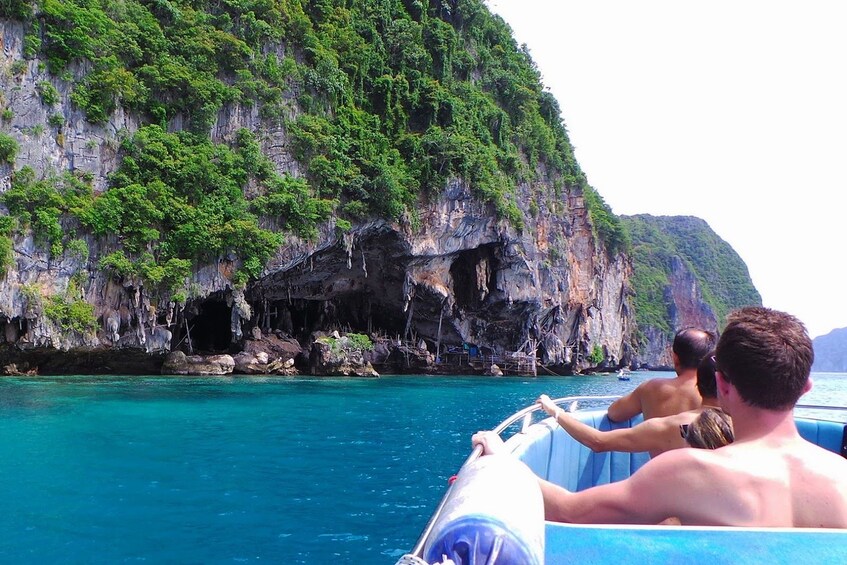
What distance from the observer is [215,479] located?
5.90 meters

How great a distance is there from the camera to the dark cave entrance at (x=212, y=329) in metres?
27.7

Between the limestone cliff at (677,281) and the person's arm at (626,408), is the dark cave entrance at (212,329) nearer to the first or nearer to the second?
the person's arm at (626,408)

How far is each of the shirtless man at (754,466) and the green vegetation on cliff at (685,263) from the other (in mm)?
75308

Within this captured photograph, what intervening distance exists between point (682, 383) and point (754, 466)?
186 cm

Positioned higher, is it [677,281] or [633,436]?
[677,281]

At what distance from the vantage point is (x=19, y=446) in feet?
23.2

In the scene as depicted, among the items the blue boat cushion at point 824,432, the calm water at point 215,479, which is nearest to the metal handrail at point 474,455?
the blue boat cushion at point 824,432

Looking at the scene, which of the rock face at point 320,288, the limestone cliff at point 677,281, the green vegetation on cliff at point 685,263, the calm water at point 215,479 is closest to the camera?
the calm water at point 215,479

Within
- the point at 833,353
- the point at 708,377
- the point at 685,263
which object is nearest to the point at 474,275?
the point at 708,377

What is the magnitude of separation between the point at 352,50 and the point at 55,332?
726 inches

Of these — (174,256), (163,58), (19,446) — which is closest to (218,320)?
(174,256)

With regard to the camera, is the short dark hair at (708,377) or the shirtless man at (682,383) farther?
the shirtless man at (682,383)

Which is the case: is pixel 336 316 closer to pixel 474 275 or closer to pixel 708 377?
pixel 474 275

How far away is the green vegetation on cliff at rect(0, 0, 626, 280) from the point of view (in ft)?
65.3
